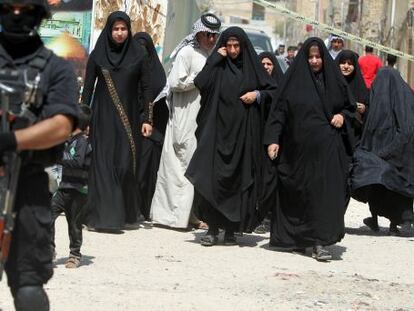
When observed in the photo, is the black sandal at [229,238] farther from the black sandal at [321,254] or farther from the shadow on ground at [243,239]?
the black sandal at [321,254]

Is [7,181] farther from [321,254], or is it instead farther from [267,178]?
[267,178]

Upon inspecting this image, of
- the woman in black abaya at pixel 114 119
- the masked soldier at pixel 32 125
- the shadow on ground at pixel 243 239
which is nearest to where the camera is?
the masked soldier at pixel 32 125

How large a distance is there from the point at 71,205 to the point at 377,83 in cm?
368

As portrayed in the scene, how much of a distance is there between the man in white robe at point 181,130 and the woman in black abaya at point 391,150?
4.74 feet

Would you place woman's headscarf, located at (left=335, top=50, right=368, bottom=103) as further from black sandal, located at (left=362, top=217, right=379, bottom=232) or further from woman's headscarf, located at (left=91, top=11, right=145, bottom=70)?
woman's headscarf, located at (left=91, top=11, right=145, bottom=70)

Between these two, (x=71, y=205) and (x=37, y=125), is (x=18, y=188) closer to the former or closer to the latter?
(x=37, y=125)

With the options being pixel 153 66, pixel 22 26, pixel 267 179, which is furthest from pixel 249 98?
pixel 22 26

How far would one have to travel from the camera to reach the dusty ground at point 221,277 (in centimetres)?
631

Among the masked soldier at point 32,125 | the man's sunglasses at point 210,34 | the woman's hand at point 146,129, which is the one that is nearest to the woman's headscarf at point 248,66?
the man's sunglasses at point 210,34

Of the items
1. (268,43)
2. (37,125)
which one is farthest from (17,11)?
(268,43)

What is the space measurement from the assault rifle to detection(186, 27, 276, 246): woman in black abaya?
452 centimetres

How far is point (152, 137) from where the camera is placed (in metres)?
9.90

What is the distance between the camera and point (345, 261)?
8141 mm

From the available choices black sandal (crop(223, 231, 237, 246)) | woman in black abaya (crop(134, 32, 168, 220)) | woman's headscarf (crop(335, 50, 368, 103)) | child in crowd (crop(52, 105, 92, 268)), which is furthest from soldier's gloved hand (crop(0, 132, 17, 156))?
woman's headscarf (crop(335, 50, 368, 103))
